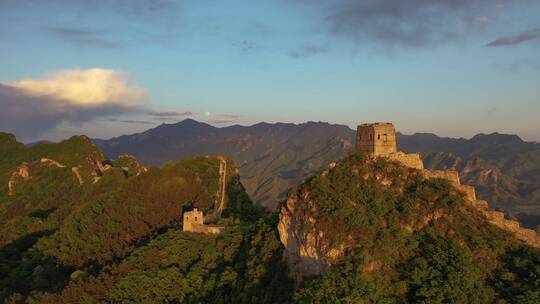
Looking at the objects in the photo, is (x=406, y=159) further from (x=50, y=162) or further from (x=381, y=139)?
(x=50, y=162)

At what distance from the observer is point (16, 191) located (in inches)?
4284

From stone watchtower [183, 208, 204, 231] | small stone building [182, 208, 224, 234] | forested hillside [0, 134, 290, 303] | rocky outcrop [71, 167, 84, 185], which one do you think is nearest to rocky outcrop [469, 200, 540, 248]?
forested hillside [0, 134, 290, 303]

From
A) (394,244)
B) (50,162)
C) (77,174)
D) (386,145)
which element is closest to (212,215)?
(386,145)

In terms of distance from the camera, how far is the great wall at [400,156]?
30875mm

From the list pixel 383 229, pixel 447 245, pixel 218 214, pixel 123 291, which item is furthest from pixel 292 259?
pixel 218 214

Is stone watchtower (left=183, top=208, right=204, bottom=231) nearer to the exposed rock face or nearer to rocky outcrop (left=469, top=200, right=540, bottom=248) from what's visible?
the exposed rock face

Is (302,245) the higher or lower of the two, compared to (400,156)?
lower

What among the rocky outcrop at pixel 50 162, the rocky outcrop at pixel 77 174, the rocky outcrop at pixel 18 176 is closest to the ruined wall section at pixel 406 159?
the rocky outcrop at pixel 77 174

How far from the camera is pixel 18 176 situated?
373 ft

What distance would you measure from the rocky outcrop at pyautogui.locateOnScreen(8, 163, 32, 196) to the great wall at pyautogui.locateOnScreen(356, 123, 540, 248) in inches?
3797

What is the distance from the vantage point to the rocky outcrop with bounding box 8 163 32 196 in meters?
111

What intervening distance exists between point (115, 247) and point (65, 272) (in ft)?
19.1

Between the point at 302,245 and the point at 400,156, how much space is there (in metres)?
8.67

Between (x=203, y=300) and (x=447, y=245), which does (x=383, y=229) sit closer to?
(x=447, y=245)
